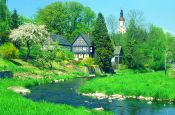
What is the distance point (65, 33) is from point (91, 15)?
1394 cm

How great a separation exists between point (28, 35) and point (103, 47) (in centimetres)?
2364

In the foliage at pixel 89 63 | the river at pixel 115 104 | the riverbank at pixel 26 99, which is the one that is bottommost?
the river at pixel 115 104

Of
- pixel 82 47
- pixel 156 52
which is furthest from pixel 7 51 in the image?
pixel 156 52

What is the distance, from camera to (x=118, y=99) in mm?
41531

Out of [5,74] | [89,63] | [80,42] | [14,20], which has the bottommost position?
[5,74]

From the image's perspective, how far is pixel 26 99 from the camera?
30797 millimetres

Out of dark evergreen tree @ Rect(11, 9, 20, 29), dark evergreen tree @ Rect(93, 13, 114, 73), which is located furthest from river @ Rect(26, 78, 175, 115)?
dark evergreen tree @ Rect(93, 13, 114, 73)

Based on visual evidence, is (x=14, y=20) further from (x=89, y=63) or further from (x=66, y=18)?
(x=66, y=18)

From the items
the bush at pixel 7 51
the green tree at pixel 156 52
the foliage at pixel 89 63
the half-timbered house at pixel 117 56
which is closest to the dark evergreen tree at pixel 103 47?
the foliage at pixel 89 63

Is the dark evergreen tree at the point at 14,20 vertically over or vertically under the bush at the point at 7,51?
over

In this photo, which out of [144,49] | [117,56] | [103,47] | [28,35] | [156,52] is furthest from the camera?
[117,56]

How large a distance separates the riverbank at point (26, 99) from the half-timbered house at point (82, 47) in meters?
30.6

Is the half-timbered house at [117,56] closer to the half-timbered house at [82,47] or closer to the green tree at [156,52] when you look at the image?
the half-timbered house at [82,47]

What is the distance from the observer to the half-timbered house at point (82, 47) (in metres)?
115
